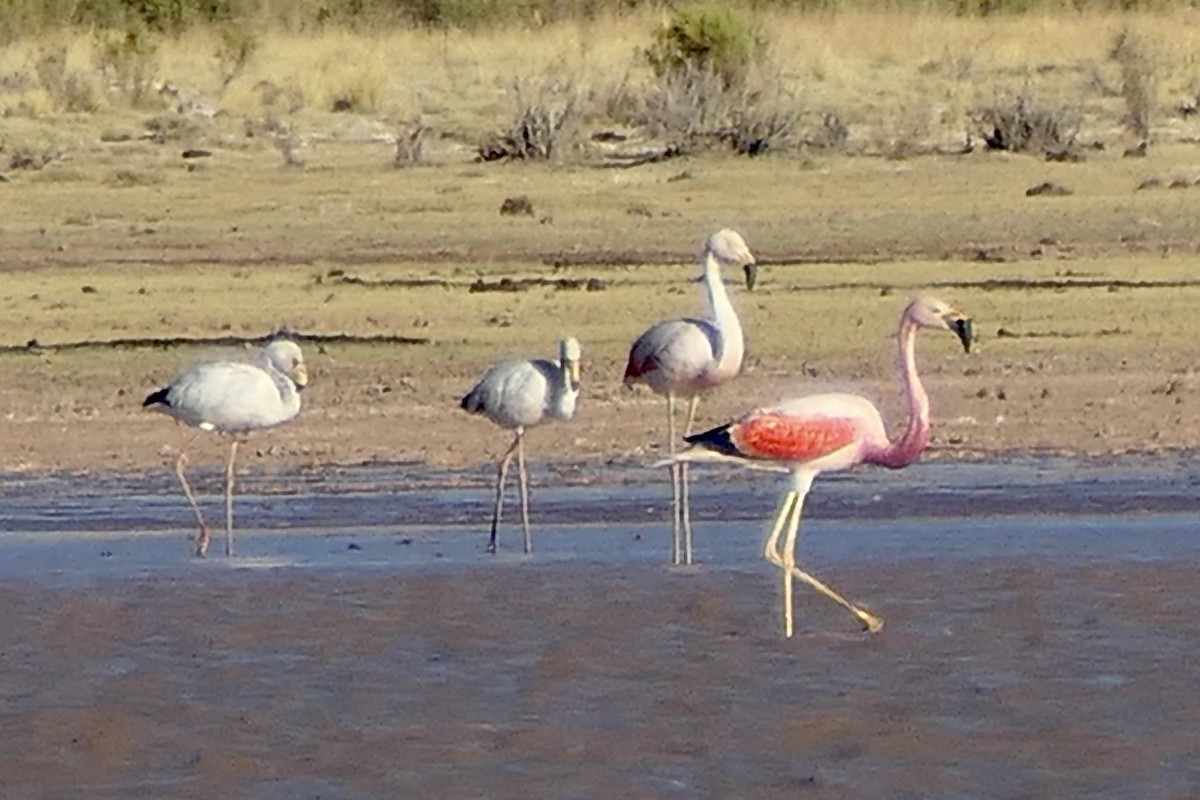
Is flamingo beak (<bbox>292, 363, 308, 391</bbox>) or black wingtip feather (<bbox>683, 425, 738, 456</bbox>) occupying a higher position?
black wingtip feather (<bbox>683, 425, 738, 456</bbox>)

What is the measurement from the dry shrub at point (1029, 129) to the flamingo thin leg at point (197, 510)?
1483 centimetres

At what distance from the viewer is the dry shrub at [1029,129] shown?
25.7m

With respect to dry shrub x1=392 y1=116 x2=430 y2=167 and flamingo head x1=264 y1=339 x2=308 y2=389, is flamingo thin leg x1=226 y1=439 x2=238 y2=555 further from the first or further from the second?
dry shrub x1=392 y1=116 x2=430 y2=167

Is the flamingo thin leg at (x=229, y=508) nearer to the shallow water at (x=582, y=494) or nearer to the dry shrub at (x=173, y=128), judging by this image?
the shallow water at (x=582, y=494)

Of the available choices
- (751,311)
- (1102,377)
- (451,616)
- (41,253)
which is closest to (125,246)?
(41,253)

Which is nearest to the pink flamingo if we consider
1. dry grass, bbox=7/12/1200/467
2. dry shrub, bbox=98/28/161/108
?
dry grass, bbox=7/12/1200/467

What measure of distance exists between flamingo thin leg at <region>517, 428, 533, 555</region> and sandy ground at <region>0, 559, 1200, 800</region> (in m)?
0.63

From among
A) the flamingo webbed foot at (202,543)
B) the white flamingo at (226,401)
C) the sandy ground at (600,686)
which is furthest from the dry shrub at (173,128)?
the sandy ground at (600,686)

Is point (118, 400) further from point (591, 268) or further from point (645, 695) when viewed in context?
point (645, 695)

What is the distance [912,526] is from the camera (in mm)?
10859

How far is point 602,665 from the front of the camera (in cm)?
812

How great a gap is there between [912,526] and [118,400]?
465 centimetres

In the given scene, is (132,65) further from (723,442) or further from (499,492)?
(723,442)

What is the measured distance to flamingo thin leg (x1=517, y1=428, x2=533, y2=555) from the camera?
10570 millimetres
